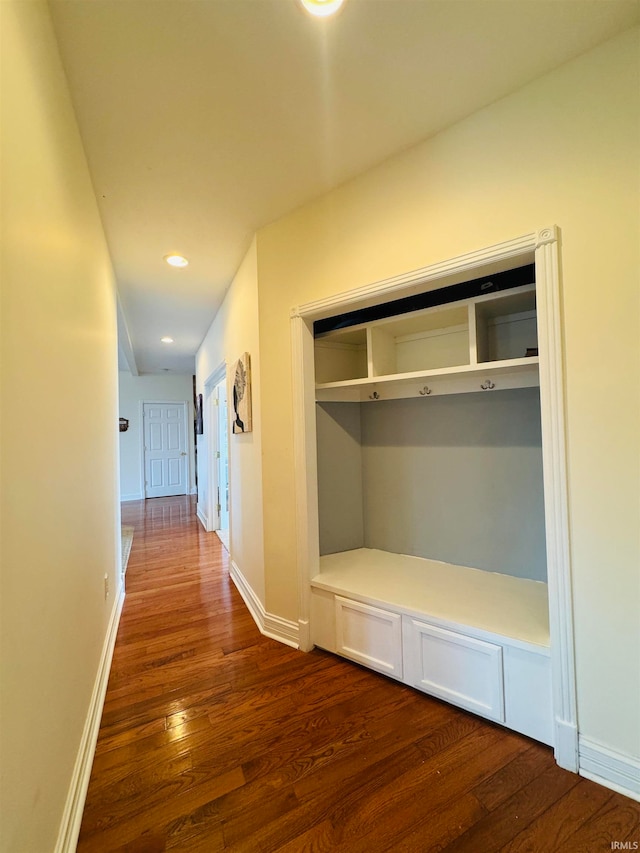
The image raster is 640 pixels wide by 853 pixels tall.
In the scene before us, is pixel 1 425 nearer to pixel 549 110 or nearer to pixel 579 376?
pixel 579 376

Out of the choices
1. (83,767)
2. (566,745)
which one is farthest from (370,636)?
(83,767)

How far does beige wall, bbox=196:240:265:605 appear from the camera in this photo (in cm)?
248

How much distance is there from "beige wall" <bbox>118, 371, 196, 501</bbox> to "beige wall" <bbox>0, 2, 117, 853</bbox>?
6.43m

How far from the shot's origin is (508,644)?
154 cm

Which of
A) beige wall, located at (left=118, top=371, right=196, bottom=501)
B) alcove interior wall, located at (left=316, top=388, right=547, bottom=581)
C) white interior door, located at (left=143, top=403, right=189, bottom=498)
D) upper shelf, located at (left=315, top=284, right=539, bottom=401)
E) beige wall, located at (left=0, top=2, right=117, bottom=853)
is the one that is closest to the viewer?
beige wall, located at (left=0, top=2, right=117, bottom=853)

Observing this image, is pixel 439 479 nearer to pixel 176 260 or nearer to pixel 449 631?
pixel 449 631

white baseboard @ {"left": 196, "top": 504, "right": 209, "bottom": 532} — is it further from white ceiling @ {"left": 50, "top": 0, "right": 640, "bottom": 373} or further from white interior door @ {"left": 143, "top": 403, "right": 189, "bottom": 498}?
white ceiling @ {"left": 50, "top": 0, "right": 640, "bottom": 373}

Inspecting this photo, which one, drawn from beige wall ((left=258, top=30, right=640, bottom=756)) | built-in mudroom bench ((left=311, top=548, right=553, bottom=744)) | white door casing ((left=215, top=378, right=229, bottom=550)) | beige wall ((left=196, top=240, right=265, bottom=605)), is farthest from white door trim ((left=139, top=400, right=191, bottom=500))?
beige wall ((left=258, top=30, right=640, bottom=756))

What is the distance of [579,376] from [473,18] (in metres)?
1.24

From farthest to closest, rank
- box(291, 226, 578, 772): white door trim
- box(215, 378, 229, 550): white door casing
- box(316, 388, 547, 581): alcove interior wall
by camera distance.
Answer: box(215, 378, 229, 550): white door casing → box(316, 388, 547, 581): alcove interior wall → box(291, 226, 578, 772): white door trim

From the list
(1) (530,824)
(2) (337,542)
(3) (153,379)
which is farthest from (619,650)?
(3) (153,379)

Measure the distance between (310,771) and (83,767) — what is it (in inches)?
32.3

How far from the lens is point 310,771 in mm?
1409

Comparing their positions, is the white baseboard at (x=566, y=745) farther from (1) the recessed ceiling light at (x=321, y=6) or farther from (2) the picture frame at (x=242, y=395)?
(1) the recessed ceiling light at (x=321, y=6)
